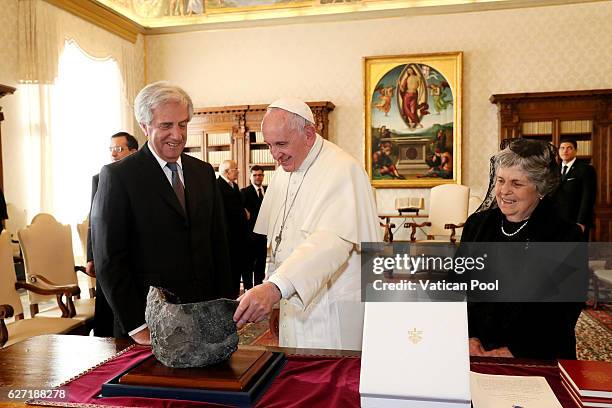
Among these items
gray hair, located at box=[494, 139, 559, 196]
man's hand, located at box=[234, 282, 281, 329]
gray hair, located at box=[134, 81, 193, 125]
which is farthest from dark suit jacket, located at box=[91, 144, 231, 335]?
gray hair, located at box=[494, 139, 559, 196]

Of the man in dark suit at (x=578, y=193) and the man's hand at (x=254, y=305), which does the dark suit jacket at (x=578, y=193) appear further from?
the man's hand at (x=254, y=305)

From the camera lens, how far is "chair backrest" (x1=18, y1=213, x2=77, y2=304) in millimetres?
4156

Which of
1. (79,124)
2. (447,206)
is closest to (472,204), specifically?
(447,206)

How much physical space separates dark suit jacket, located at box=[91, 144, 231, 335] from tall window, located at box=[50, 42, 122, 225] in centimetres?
A: 649

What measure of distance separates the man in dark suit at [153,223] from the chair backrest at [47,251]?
7.42 ft

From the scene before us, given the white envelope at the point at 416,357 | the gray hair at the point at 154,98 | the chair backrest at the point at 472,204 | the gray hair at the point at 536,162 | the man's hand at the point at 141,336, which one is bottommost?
the man's hand at the point at 141,336

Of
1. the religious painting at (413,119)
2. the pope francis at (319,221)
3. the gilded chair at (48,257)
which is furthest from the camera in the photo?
the religious painting at (413,119)

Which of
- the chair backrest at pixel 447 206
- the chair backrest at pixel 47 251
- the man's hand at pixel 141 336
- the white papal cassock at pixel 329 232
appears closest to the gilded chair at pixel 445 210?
the chair backrest at pixel 447 206

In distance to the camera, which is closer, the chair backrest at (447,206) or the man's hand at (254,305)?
the man's hand at (254,305)

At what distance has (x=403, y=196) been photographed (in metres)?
9.65

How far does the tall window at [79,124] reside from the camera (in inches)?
320

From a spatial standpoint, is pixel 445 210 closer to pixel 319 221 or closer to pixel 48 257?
pixel 48 257

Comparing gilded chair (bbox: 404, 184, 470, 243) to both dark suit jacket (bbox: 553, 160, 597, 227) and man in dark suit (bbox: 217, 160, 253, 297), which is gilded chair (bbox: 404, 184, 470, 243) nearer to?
dark suit jacket (bbox: 553, 160, 597, 227)

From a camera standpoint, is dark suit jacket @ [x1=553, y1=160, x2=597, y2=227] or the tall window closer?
dark suit jacket @ [x1=553, y1=160, x2=597, y2=227]
